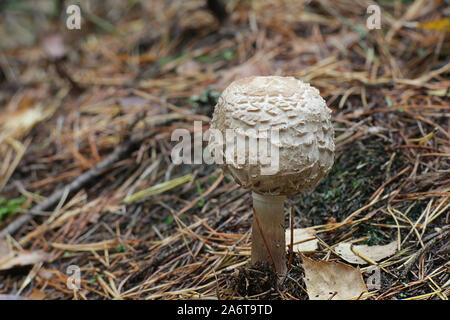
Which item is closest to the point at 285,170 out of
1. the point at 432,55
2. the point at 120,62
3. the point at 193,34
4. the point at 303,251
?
the point at 303,251

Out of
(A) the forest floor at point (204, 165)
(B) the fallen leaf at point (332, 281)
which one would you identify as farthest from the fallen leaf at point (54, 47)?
(B) the fallen leaf at point (332, 281)

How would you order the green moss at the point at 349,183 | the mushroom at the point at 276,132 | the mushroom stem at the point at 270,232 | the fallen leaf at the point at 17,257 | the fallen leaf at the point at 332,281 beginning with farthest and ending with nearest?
the fallen leaf at the point at 17,257 → the green moss at the point at 349,183 → the mushroom stem at the point at 270,232 → the fallen leaf at the point at 332,281 → the mushroom at the point at 276,132

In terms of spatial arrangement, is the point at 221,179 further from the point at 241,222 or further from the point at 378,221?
the point at 378,221

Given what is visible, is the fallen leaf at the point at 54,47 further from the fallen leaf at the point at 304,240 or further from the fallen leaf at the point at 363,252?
→ the fallen leaf at the point at 363,252

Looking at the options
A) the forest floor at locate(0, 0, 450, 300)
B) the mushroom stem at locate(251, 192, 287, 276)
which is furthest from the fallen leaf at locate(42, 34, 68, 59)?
the mushroom stem at locate(251, 192, 287, 276)

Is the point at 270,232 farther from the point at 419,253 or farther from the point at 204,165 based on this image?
the point at 204,165

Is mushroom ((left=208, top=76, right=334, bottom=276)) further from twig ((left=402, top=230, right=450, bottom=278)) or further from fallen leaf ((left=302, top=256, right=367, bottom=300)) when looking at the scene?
twig ((left=402, top=230, right=450, bottom=278))
